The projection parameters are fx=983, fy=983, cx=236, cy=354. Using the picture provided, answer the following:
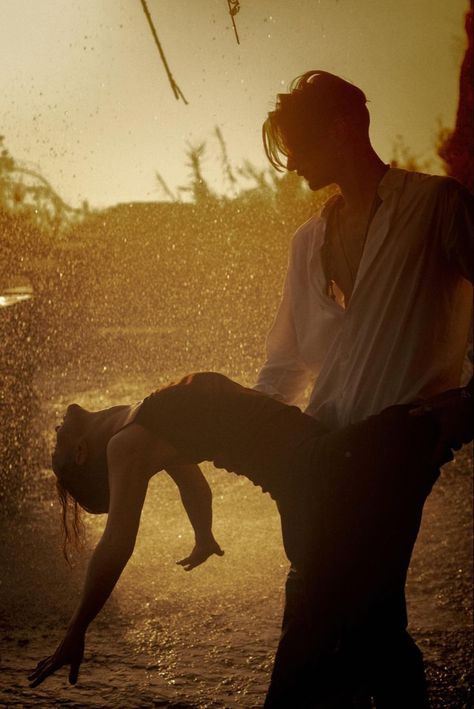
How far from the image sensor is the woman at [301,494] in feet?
6.36

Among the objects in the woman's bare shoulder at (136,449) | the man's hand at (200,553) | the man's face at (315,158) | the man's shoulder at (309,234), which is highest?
the man's face at (315,158)

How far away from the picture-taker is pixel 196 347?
8.23 metres

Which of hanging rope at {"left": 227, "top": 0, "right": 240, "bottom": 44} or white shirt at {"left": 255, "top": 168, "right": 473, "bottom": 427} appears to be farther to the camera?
hanging rope at {"left": 227, "top": 0, "right": 240, "bottom": 44}

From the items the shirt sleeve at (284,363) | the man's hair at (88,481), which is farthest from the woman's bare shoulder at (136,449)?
the shirt sleeve at (284,363)

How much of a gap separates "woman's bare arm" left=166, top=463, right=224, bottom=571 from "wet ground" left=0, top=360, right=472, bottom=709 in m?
0.73

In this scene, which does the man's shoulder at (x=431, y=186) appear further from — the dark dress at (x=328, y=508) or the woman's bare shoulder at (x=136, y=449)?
the woman's bare shoulder at (x=136, y=449)

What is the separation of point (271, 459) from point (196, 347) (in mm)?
6174

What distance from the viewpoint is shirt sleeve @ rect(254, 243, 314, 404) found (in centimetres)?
239

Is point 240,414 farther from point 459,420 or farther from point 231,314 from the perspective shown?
point 231,314

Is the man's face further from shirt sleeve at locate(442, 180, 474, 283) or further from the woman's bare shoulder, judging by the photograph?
the woman's bare shoulder

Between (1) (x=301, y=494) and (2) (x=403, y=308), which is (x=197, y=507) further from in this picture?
(2) (x=403, y=308)

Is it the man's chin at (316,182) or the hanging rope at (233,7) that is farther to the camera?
the hanging rope at (233,7)

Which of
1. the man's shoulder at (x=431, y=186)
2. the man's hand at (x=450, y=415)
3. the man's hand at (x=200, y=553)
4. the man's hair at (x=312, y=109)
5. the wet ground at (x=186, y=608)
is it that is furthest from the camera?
the wet ground at (x=186, y=608)

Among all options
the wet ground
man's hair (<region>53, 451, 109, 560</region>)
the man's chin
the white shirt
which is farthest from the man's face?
the wet ground
